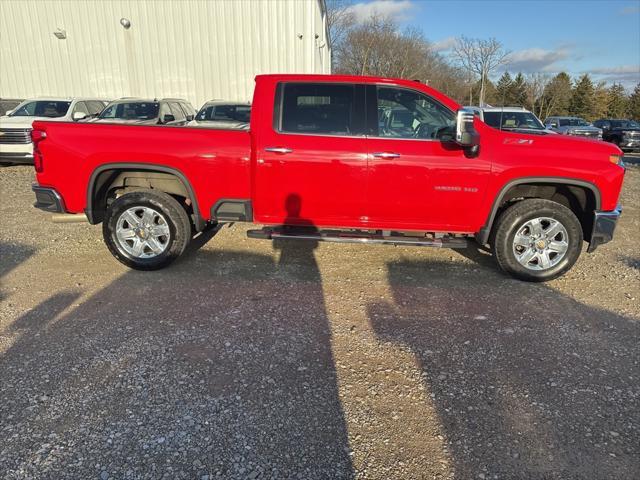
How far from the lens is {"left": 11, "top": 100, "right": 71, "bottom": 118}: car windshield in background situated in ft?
40.8

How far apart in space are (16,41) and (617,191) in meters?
23.8

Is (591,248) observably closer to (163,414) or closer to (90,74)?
(163,414)

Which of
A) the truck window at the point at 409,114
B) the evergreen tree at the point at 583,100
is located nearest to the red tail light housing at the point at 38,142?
the truck window at the point at 409,114

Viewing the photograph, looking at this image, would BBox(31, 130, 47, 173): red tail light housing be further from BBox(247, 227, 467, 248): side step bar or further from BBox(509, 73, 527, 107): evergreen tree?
BBox(509, 73, 527, 107): evergreen tree

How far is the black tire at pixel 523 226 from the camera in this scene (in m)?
4.37

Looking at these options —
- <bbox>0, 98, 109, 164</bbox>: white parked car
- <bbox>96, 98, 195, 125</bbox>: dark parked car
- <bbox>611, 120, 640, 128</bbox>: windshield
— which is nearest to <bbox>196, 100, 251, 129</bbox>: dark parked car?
<bbox>96, 98, 195, 125</bbox>: dark parked car

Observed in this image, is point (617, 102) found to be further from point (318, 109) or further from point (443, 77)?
point (318, 109)

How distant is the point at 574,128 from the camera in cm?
1905

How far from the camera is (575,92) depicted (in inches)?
1973

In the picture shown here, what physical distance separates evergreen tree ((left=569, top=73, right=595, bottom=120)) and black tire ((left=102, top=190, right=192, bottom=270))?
5488 cm

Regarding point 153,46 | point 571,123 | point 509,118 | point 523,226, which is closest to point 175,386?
point 523,226

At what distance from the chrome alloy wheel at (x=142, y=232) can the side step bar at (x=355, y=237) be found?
958mm

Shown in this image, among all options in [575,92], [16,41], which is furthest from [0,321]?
[575,92]

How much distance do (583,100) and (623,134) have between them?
32803mm
